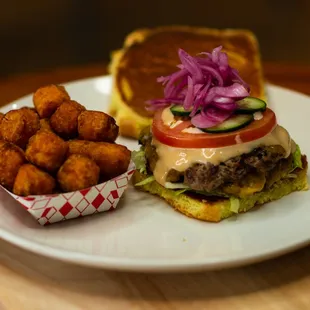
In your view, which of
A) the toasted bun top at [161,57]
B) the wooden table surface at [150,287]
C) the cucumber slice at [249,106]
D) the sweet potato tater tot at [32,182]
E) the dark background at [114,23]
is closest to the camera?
the wooden table surface at [150,287]

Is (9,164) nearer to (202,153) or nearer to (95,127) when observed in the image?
(95,127)

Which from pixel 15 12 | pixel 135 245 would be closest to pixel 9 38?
pixel 15 12

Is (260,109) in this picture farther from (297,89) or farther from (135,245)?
(297,89)

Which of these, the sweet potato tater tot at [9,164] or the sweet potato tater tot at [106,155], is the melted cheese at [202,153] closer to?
the sweet potato tater tot at [106,155]

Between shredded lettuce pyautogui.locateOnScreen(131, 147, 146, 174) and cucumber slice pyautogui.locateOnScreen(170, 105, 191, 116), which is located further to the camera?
shredded lettuce pyautogui.locateOnScreen(131, 147, 146, 174)

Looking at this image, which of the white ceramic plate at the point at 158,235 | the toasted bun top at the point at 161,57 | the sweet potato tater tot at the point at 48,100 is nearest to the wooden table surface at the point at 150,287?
the white ceramic plate at the point at 158,235

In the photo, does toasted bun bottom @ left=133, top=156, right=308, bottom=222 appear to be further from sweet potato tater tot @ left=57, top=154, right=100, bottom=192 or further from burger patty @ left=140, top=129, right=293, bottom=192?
sweet potato tater tot @ left=57, top=154, right=100, bottom=192

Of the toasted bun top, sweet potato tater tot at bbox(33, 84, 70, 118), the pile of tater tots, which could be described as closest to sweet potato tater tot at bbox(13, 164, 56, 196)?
the pile of tater tots
